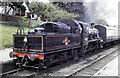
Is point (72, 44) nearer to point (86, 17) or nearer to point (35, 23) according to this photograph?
point (35, 23)

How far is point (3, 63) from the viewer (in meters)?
8.84

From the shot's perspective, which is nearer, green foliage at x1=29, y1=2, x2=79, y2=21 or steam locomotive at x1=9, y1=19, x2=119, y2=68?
steam locomotive at x1=9, y1=19, x2=119, y2=68

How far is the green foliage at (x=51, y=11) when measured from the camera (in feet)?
61.8

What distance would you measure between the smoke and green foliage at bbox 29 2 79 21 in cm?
712

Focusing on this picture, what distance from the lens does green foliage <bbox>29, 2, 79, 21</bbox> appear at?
1883 cm

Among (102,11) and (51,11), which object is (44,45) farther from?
(102,11)

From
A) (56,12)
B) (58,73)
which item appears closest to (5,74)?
(58,73)

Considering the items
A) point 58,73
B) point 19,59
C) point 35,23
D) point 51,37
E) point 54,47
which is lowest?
point 58,73

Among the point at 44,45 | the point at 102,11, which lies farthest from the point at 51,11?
the point at 102,11

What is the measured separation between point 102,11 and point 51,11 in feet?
111

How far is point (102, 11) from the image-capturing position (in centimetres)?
4897

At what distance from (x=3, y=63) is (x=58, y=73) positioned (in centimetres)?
358

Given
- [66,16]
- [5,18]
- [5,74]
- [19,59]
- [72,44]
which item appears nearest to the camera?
[5,74]

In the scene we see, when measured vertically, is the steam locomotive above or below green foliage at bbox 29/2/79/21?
below
